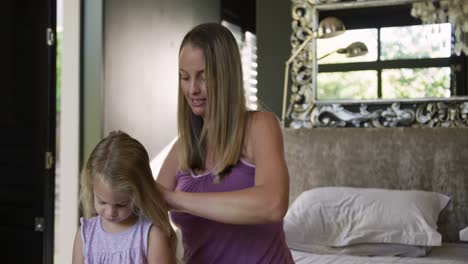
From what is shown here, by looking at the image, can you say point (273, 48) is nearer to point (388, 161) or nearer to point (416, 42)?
point (416, 42)

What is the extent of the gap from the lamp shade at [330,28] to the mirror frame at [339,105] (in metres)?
0.05

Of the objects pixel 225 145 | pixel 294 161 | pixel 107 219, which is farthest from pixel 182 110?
pixel 294 161

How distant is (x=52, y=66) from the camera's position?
134 inches

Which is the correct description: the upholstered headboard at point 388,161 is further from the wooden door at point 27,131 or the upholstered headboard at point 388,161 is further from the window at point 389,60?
the wooden door at point 27,131

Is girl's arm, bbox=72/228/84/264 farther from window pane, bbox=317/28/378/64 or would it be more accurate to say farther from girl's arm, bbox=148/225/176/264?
window pane, bbox=317/28/378/64

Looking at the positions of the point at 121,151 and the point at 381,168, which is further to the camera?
the point at 381,168

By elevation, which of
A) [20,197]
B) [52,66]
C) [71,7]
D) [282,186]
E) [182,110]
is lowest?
[20,197]

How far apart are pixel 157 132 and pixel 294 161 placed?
901 mm

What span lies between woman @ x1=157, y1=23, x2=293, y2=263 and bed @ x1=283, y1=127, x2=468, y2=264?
2.14 m

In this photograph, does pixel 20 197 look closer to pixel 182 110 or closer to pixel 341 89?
pixel 341 89

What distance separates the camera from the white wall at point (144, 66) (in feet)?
11.8

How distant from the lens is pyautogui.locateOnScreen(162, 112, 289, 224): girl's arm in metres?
1.12

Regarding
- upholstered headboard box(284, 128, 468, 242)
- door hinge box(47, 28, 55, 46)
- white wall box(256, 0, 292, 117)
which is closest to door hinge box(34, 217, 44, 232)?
door hinge box(47, 28, 55, 46)

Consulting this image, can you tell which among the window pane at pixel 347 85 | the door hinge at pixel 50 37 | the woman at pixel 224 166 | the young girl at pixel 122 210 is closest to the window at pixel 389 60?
the window pane at pixel 347 85
